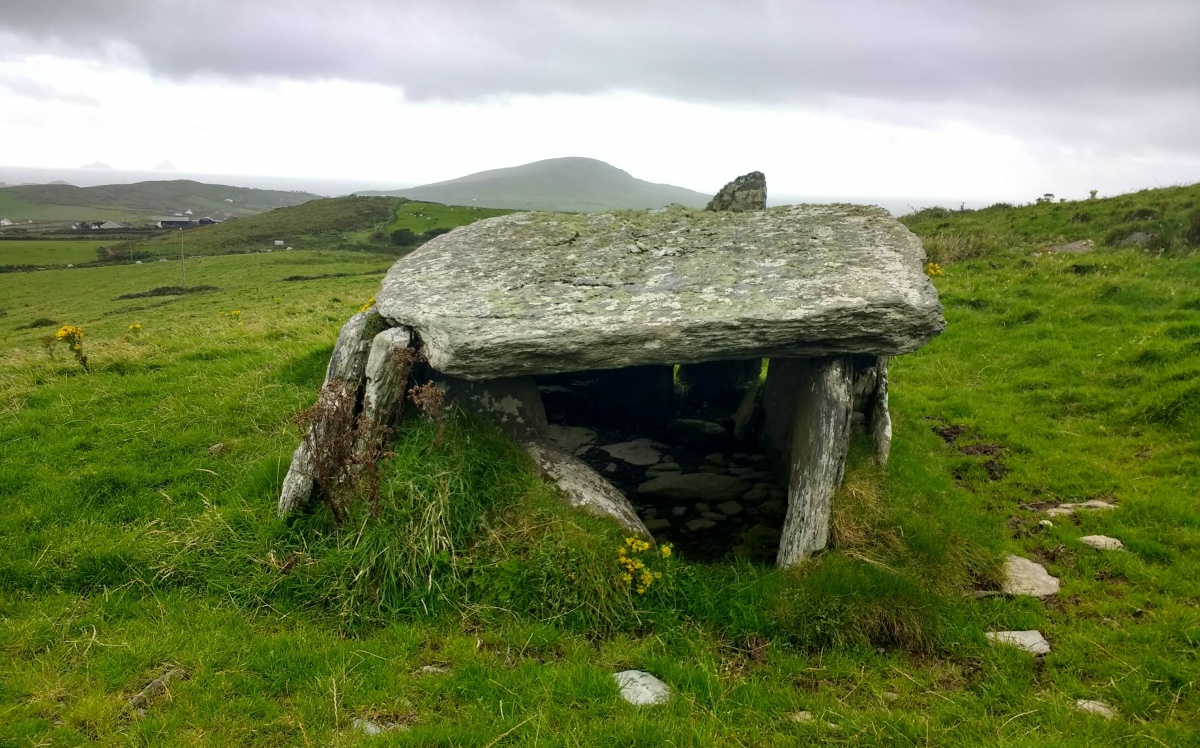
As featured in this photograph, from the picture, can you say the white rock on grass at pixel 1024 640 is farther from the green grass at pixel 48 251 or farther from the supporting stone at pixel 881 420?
the green grass at pixel 48 251

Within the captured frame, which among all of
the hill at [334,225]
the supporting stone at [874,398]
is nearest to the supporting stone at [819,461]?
the supporting stone at [874,398]

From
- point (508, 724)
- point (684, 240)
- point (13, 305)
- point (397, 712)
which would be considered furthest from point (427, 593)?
point (13, 305)

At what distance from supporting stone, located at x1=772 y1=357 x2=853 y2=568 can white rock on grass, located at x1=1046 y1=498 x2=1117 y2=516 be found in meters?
2.60

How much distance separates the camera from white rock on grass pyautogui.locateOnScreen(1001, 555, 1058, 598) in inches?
239

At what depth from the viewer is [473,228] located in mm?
9008

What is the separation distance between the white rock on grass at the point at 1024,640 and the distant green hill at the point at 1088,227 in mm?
14868

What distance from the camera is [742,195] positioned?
32.6ft

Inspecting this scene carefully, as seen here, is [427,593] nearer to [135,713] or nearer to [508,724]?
[508,724]

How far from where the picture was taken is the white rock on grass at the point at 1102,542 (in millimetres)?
6578

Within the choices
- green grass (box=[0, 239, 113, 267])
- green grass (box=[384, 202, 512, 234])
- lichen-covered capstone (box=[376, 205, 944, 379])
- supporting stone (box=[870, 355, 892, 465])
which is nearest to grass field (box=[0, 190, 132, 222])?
green grass (box=[0, 239, 113, 267])

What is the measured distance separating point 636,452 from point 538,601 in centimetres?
343

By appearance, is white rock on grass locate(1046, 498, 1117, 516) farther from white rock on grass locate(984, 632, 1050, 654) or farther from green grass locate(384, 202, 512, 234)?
green grass locate(384, 202, 512, 234)

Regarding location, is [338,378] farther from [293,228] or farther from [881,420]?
[293,228]

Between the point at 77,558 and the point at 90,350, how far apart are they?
8.43 m
